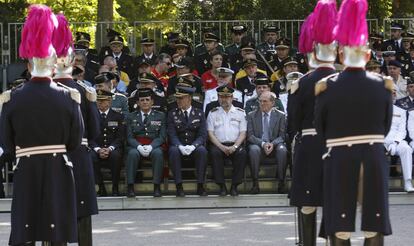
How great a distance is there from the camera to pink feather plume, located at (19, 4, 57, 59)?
29.6ft

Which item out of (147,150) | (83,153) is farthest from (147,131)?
(83,153)

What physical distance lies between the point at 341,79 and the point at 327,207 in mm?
1006

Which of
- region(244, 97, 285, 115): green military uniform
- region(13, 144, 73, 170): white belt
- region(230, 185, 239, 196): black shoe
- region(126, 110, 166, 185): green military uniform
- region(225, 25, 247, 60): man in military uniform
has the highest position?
region(225, 25, 247, 60): man in military uniform

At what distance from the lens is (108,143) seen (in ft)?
51.5

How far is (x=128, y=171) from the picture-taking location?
15.4m

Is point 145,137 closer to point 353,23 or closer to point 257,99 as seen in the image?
point 257,99

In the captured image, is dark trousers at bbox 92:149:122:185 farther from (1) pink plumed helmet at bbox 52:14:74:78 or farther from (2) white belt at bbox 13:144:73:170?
(2) white belt at bbox 13:144:73:170

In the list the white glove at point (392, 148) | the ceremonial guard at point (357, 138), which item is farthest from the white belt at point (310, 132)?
the white glove at point (392, 148)

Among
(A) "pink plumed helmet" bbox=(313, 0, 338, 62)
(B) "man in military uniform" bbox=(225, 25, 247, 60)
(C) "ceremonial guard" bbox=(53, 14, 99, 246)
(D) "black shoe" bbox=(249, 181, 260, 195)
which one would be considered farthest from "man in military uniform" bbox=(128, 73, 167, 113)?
(A) "pink plumed helmet" bbox=(313, 0, 338, 62)

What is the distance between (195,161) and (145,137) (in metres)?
0.80

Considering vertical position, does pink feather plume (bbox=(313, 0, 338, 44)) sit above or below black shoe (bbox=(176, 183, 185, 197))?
above

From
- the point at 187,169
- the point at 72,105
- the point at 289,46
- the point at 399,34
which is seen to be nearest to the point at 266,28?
the point at 289,46

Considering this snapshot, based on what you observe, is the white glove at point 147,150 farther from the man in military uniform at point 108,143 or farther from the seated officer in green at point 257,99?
the seated officer in green at point 257,99

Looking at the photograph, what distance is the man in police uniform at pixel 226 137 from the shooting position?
51.1 feet
